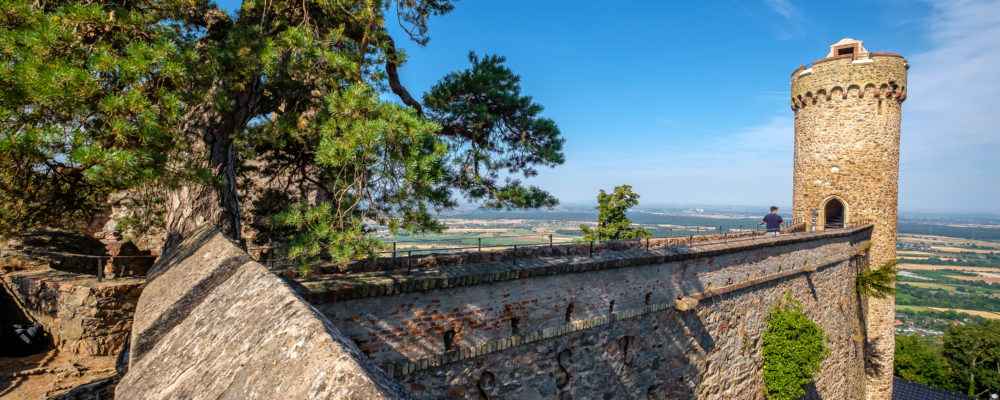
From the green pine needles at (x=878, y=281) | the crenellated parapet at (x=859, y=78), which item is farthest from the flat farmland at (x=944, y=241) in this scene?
the green pine needles at (x=878, y=281)

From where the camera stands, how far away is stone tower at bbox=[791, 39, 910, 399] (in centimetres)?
A: 1709

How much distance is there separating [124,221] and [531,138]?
6.88 m

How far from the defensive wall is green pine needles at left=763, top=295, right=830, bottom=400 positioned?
0.42 meters

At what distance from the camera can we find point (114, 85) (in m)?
4.02

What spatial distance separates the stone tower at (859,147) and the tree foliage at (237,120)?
15930 millimetres

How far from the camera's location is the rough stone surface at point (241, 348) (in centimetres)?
152

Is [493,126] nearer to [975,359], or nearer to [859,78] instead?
[859,78]

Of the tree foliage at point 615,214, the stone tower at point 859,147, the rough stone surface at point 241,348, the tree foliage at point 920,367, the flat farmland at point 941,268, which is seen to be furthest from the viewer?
the flat farmland at point 941,268

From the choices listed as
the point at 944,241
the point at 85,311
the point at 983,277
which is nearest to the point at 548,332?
the point at 85,311

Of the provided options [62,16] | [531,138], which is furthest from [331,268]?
[531,138]

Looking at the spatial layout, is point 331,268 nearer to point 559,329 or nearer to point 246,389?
point 559,329

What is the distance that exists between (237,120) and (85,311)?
3.61 m

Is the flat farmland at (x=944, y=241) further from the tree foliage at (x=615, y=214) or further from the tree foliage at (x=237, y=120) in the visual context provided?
the tree foliage at (x=237, y=120)

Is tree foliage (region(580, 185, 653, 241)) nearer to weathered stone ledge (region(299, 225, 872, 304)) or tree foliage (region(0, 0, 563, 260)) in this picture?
weathered stone ledge (region(299, 225, 872, 304))
